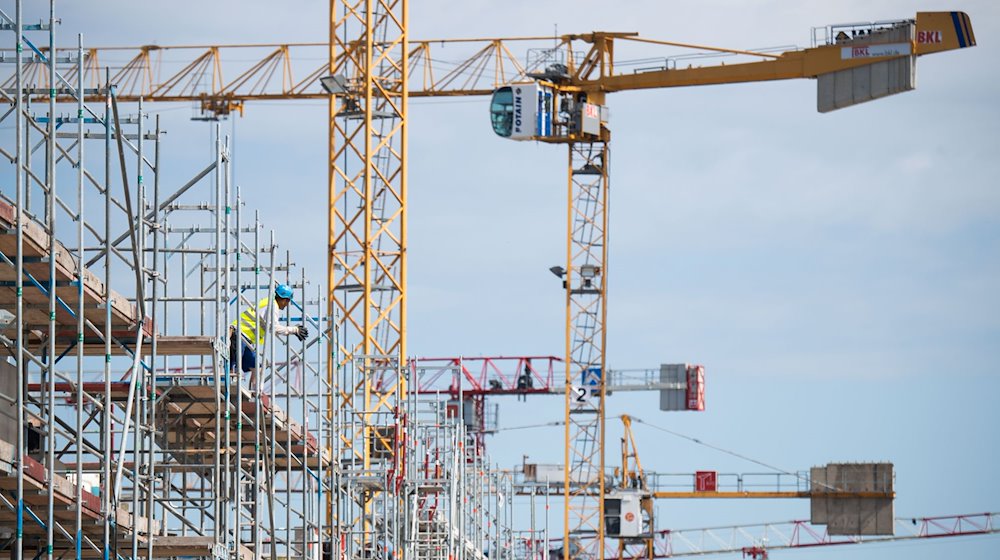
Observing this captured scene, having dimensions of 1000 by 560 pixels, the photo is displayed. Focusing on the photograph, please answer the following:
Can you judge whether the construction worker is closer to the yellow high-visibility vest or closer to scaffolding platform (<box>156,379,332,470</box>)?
the yellow high-visibility vest

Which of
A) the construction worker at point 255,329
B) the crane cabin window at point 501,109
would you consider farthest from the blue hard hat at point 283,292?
the crane cabin window at point 501,109

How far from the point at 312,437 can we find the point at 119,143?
14.8 meters

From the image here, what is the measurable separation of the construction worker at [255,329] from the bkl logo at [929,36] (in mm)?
50035

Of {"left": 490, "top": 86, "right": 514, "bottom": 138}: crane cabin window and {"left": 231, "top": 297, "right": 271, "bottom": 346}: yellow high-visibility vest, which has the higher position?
{"left": 490, "top": 86, "right": 514, "bottom": 138}: crane cabin window

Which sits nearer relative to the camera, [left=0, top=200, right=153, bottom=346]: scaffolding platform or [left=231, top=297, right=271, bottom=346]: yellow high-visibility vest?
[left=0, top=200, right=153, bottom=346]: scaffolding platform

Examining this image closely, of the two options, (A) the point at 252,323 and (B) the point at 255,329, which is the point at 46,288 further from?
(A) the point at 252,323

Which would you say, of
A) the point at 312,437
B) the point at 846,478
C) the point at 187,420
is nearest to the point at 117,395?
the point at 187,420

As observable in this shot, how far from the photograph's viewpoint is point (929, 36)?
3253 inches

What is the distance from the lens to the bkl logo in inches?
3246


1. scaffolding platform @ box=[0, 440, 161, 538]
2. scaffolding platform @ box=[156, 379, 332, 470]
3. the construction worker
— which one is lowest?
scaffolding platform @ box=[0, 440, 161, 538]

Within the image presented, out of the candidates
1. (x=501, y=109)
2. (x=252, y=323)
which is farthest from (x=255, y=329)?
(x=501, y=109)

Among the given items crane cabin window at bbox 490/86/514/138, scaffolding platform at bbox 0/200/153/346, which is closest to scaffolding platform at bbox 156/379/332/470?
scaffolding platform at bbox 0/200/153/346

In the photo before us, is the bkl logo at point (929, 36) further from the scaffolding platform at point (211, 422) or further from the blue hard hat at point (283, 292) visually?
the blue hard hat at point (283, 292)

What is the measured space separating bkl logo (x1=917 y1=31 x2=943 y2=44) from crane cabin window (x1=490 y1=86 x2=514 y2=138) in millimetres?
15390
